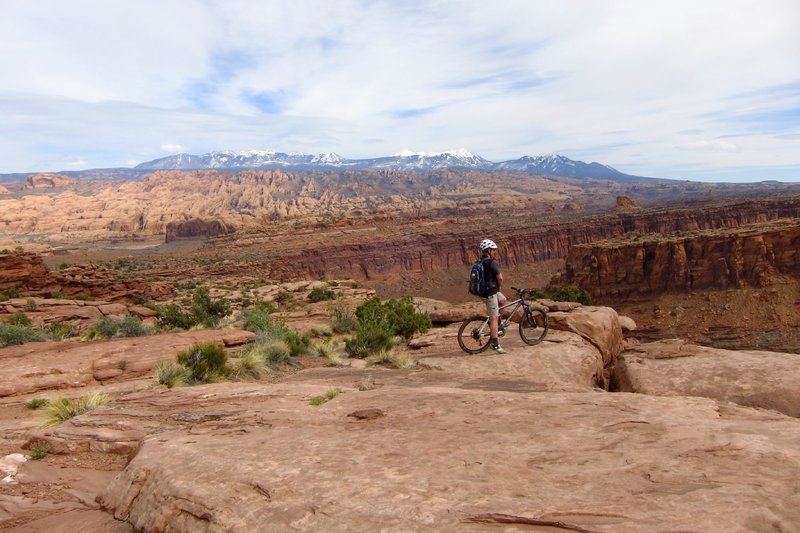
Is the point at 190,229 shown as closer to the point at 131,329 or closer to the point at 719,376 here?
the point at 131,329

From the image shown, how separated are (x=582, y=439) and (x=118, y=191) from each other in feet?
605

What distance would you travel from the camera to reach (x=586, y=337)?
10.3 metres

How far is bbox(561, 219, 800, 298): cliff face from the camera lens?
37.3 metres

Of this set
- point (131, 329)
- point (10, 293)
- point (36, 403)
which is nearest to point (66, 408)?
point (36, 403)

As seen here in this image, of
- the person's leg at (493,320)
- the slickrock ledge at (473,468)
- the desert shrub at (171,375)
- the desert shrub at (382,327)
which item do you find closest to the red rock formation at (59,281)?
the desert shrub at (382,327)

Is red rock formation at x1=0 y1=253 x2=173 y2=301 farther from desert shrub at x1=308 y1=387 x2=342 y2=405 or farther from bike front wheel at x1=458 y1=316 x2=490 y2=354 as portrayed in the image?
desert shrub at x1=308 y1=387 x2=342 y2=405

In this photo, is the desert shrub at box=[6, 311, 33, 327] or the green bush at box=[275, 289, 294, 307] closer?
the desert shrub at box=[6, 311, 33, 327]

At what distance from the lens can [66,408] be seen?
20.7 feet

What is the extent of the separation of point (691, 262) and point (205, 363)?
41.9 metres

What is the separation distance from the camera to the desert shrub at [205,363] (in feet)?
26.8

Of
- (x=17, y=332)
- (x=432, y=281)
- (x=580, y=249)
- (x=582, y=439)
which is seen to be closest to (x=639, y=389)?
(x=582, y=439)

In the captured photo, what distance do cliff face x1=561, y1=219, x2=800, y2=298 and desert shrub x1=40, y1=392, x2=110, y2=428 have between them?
4213cm

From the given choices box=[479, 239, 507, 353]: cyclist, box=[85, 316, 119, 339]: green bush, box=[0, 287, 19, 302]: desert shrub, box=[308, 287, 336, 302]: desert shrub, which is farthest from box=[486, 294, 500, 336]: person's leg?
box=[0, 287, 19, 302]: desert shrub

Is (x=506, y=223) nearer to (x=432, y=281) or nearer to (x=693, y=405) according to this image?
(x=432, y=281)
